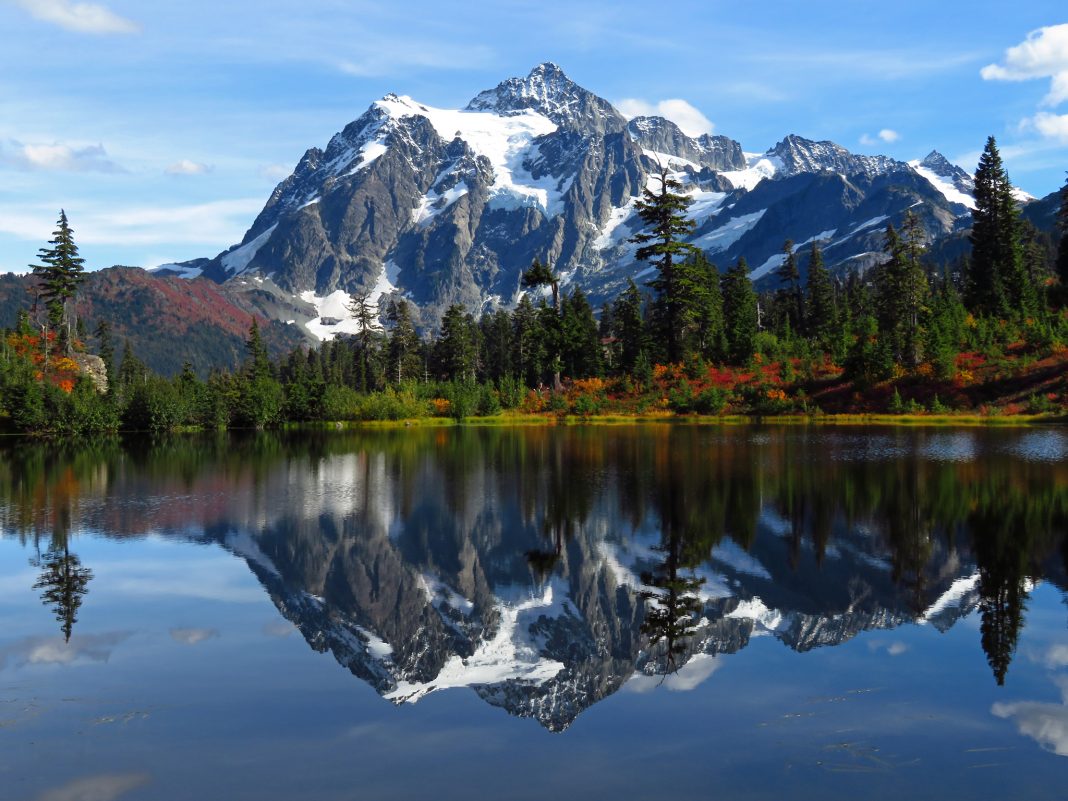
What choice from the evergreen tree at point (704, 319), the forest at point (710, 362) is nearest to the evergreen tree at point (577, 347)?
the forest at point (710, 362)

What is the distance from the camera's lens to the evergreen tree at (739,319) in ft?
308

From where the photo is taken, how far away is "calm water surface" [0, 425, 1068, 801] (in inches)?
440

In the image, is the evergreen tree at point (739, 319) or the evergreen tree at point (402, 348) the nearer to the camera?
the evergreen tree at point (739, 319)

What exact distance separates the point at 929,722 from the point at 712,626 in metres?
5.18

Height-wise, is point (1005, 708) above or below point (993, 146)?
below

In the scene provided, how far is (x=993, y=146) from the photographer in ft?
310

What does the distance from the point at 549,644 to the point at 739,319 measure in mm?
84469

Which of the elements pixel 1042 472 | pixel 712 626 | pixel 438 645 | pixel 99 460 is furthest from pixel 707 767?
pixel 99 460

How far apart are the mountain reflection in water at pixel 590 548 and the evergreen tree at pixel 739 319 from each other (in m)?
46.0

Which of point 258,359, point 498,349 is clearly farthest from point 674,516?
point 498,349

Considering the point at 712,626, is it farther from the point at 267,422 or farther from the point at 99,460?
the point at 267,422

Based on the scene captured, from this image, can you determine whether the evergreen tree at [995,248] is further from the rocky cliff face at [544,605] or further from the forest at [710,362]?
the rocky cliff face at [544,605]

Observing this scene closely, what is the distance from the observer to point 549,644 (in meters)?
16.6

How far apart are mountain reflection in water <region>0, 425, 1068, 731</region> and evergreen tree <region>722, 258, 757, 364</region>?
46.0m
